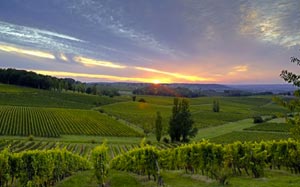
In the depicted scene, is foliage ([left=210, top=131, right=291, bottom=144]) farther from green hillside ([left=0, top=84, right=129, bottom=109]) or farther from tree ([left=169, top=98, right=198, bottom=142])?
green hillside ([left=0, top=84, right=129, bottom=109])

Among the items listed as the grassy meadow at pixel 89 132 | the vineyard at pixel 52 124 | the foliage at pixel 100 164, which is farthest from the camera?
the vineyard at pixel 52 124

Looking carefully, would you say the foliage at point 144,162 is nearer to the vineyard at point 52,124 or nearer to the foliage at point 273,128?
the vineyard at point 52,124

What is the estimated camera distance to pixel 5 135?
68.9 metres

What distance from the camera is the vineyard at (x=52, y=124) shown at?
75.2 metres

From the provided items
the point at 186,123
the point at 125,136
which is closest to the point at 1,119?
the point at 125,136

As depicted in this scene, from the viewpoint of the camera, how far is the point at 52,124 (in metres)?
84.4

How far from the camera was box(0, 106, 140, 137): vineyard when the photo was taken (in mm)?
75250

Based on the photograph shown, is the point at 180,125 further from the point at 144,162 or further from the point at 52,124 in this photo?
Result: the point at 144,162

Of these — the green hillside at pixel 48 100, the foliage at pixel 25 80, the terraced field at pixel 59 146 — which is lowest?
the terraced field at pixel 59 146

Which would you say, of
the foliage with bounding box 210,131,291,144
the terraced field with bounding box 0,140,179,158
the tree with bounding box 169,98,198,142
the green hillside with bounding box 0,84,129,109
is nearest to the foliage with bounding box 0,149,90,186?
Answer: the terraced field with bounding box 0,140,179,158

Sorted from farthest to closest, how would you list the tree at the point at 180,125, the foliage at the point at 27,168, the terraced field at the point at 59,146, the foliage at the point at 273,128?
the foliage at the point at 273,128 < the tree at the point at 180,125 < the terraced field at the point at 59,146 < the foliage at the point at 27,168

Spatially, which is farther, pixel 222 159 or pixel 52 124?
pixel 52 124

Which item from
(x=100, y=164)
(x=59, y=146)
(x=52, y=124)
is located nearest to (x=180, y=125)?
(x=59, y=146)

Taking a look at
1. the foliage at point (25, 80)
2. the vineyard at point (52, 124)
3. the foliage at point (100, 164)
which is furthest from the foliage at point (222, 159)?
the foliage at point (25, 80)
